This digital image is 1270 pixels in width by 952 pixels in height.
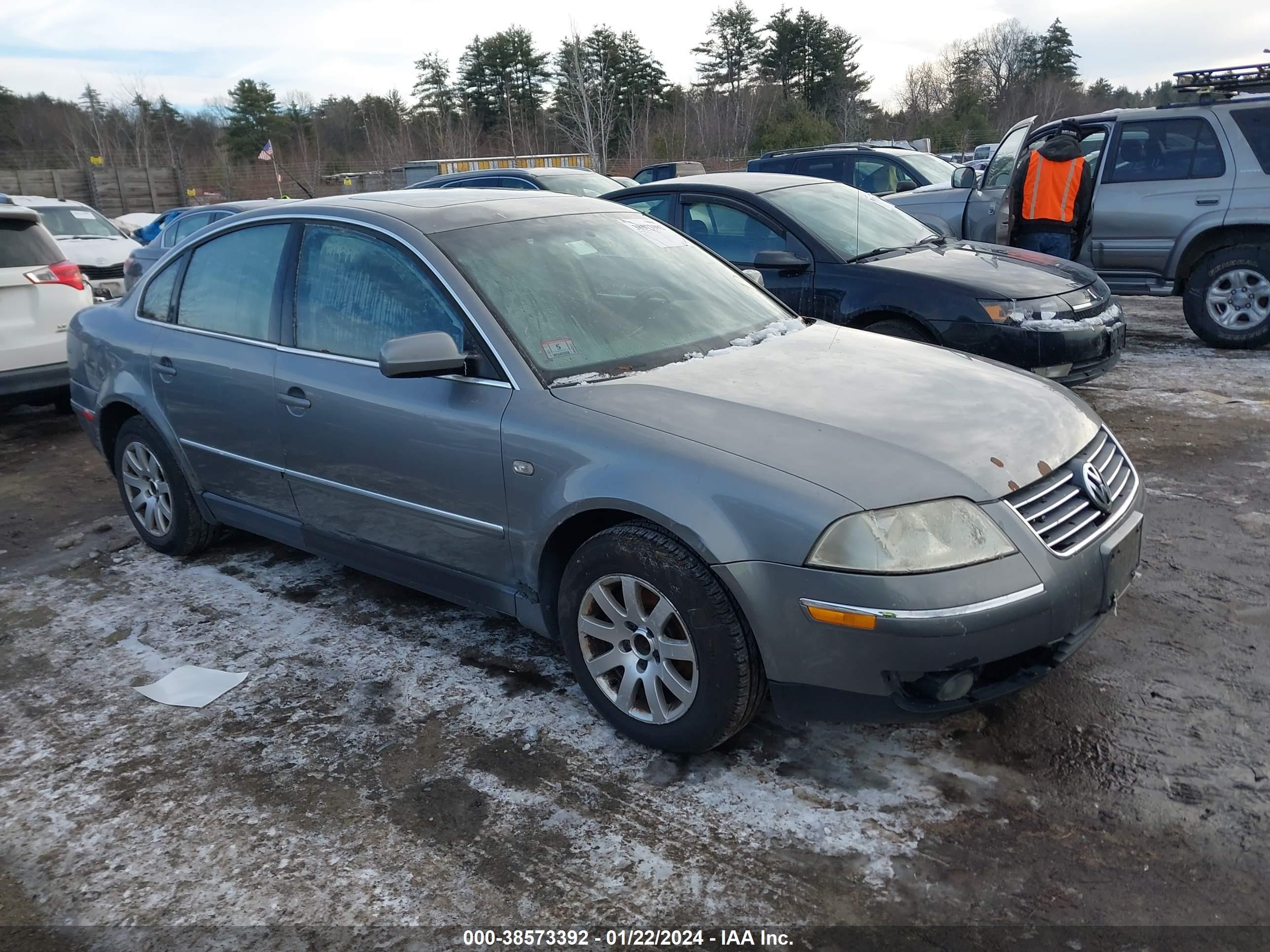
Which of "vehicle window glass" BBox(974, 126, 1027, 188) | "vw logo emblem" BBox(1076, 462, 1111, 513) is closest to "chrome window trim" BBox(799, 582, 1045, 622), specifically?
"vw logo emblem" BBox(1076, 462, 1111, 513)

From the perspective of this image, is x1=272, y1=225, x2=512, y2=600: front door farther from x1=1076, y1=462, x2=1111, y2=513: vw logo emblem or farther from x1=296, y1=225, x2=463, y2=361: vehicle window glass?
x1=1076, y1=462, x2=1111, y2=513: vw logo emblem

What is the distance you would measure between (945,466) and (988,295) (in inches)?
145

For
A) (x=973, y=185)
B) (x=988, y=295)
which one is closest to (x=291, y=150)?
(x=973, y=185)

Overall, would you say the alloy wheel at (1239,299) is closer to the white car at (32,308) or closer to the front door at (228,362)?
the front door at (228,362)

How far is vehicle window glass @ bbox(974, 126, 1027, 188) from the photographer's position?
9.96 metres

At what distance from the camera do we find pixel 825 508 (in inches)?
104

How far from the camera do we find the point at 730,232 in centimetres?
695

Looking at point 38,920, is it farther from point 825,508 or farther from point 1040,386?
point 1040,386

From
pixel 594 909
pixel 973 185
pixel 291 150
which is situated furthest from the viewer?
pixel 291 150

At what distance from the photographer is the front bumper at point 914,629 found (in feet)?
8.54

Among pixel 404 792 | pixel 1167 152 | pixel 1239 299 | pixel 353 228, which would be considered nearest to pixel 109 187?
pixel 1167 152

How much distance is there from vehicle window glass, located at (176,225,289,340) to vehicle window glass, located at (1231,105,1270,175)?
24.9ft

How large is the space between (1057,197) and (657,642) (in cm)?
743

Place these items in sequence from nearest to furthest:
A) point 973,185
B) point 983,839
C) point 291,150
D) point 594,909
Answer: point 594,909, point 983,839, point 973,185, point 291,150
